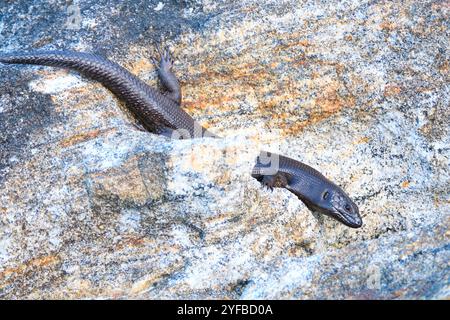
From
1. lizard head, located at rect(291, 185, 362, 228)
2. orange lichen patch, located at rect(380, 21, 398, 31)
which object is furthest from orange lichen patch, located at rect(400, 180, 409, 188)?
orange lichen patch, located at rect(380, 21, 398, 31)

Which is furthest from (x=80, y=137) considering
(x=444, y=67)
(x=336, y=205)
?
(x=444, y=67)

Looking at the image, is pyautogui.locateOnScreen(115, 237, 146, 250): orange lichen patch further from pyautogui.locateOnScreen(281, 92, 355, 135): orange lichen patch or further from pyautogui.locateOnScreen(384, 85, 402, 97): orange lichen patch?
pyautogui.locateOnScreen(384, 85, 402, 97): orange lichen patch

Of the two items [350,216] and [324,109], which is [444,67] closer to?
[324,109]

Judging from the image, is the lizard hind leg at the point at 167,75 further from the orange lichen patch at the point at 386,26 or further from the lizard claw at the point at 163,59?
the orange lichen patch at the point at 386,26

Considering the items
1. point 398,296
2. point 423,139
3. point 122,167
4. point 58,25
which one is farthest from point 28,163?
point 423,139

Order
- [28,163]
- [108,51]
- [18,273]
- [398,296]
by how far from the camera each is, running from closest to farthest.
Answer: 1. [398,296]
2. [18,273]
3. [28,163]
4. [108,51]
